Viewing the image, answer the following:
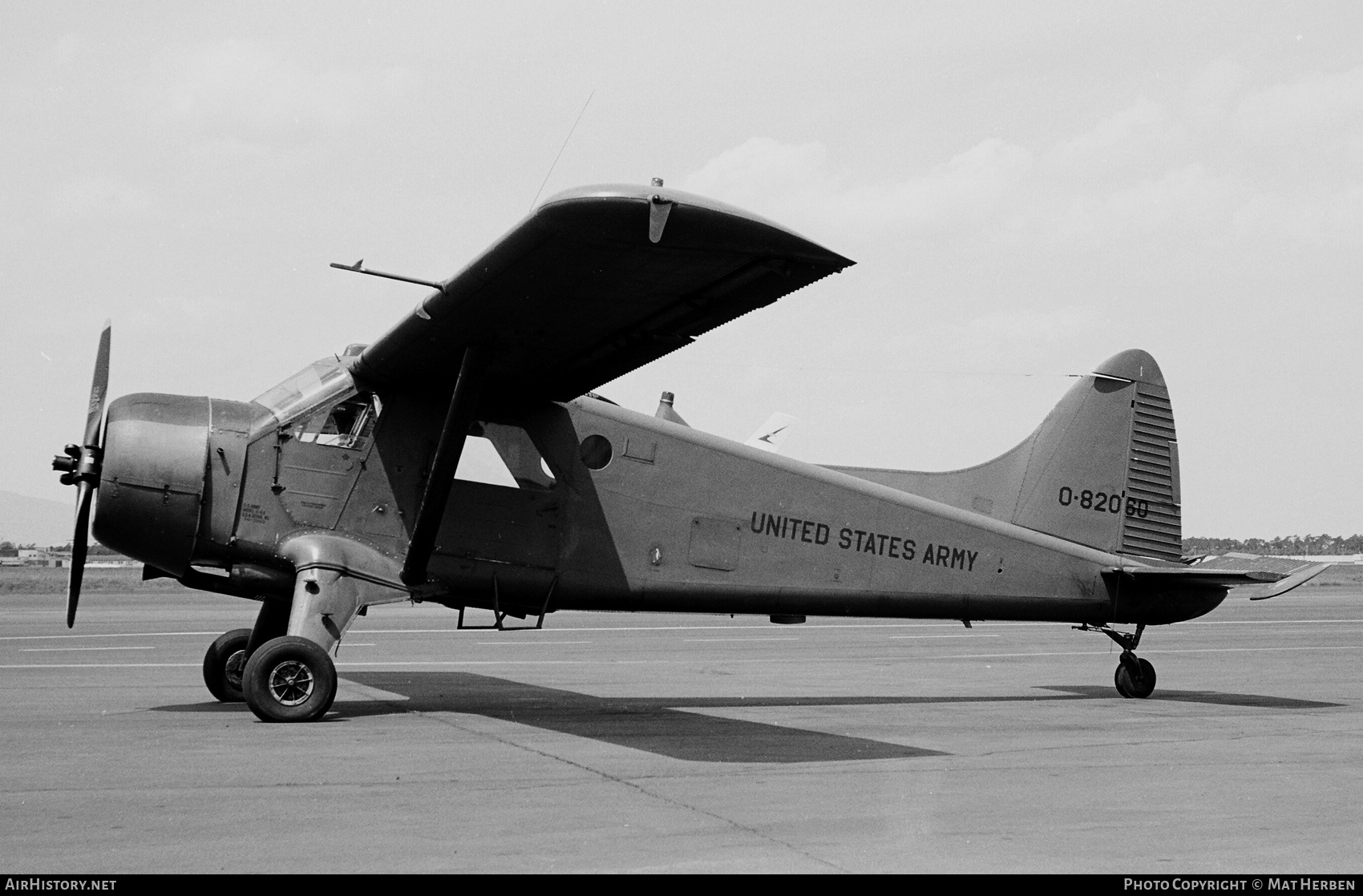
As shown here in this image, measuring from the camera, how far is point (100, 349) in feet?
34.0

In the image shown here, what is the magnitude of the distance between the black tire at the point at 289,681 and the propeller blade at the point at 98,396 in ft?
7.43

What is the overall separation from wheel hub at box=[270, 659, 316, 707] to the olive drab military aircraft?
0.02 m

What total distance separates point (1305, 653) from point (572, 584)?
13443mm

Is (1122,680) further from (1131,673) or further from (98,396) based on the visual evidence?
(98,396)

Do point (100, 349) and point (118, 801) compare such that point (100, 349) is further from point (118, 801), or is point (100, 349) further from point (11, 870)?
point (11, 870)

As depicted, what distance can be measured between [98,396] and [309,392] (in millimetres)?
1646

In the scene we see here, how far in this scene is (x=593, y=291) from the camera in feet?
28.9

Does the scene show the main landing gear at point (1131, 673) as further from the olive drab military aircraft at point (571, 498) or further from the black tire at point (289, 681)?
the black tire at point (289, 681)

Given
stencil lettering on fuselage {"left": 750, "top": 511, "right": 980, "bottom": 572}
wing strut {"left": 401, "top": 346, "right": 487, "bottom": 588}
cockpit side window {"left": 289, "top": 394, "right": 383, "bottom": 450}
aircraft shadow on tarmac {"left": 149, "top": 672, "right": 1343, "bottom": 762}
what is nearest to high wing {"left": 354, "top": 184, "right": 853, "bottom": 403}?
wing strut {"left": 401, "top": 346, "right": 487, "bottom": 588}

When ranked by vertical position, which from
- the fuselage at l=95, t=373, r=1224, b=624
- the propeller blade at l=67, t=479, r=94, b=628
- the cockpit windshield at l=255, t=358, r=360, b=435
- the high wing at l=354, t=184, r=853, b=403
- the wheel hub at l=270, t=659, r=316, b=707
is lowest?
the wheel hub at l=270, t=659, r=316, b=707

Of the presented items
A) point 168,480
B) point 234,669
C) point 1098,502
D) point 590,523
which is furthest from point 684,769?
point 1098,502

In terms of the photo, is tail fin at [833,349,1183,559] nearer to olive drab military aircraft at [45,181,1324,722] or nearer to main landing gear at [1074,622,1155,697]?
olive drab military aircraft at [45,181,1324,722]

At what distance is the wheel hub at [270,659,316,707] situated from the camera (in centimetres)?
959
